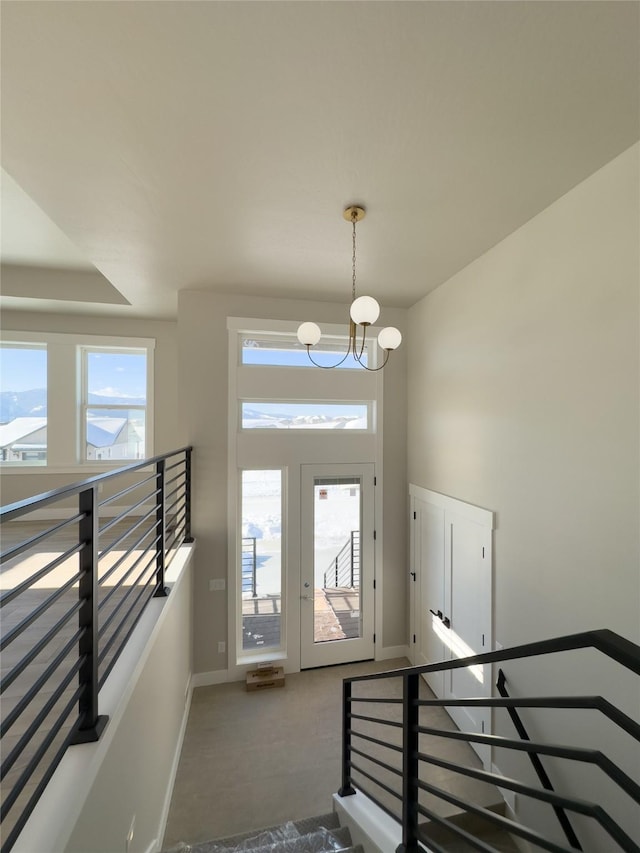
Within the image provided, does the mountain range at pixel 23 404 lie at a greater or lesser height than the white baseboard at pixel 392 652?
greater

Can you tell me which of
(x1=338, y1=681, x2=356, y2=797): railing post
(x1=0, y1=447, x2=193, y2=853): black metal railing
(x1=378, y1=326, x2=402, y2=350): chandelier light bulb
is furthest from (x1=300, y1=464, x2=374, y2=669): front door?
(x1=378, y1=326, x2=402, y2=350): chandelier light bulb

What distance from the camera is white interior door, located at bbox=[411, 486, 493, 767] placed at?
2705mm

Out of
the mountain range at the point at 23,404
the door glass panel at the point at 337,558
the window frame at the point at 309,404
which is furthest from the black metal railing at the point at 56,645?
the mountain range at the point at 23,404

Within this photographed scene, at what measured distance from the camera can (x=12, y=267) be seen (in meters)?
3.72

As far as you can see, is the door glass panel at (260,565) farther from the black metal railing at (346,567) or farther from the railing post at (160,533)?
the railing post at (160,533)

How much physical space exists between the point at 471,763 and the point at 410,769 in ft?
5.99

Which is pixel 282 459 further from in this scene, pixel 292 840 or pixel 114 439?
pixel 292 840

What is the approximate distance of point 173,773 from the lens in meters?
2.62

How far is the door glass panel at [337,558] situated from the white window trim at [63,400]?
276 centimetres

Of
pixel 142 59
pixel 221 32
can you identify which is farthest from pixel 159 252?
pixel 221 32

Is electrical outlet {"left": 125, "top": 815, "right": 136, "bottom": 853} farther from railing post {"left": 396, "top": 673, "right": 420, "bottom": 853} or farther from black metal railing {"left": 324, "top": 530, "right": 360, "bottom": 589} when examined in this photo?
black metal railing {"left": 324, "top": 530, "right": 360, "bottom": 589}

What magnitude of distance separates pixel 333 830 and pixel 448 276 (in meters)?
4.14

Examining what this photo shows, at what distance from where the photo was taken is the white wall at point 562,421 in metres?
1.74

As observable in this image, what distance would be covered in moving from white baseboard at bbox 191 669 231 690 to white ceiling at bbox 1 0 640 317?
402 cm
